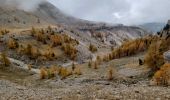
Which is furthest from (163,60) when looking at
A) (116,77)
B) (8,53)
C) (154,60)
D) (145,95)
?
(8,53)

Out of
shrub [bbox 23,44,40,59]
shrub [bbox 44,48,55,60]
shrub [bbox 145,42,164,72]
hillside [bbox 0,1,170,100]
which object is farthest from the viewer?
shrub [bbox 44,48,55,60]

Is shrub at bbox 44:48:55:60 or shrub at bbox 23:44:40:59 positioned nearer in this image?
shrub at bbox 23:44:40:59

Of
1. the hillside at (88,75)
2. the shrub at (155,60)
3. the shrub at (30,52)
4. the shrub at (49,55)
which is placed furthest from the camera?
the shrub at (49,55)

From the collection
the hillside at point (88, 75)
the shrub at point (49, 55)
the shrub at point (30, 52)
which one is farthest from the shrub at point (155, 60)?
the shrub at point (30, 52)

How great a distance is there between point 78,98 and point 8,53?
142271mm

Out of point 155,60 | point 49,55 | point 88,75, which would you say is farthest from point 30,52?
point 155,60

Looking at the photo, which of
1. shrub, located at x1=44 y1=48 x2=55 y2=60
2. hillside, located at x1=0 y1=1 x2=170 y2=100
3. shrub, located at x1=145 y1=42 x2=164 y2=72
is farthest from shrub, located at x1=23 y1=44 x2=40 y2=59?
shrub, located at x1=145 y1=42 x2=164 y2=72

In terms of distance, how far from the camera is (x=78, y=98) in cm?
5228

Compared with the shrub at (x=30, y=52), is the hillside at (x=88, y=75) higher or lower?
lower

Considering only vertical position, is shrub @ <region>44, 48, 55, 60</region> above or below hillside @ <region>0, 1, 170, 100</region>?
above

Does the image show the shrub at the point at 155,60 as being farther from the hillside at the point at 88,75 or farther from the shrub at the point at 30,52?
the shrub at the point at 30,52

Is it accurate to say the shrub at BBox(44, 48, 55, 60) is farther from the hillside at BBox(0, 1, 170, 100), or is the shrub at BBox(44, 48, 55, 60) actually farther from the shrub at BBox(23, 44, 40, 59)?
the shrub at BBox(23, 44, 40, 59)

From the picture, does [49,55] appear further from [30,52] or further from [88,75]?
[88,75]

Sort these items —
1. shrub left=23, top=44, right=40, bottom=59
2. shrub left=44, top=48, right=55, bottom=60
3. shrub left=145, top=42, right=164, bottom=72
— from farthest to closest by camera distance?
shrub left=44, top=48, right=55, bottom=60
shrub left=23, top=44, right=40, bottom=59
shrub left=145, top=42, right=164, bottom=72
